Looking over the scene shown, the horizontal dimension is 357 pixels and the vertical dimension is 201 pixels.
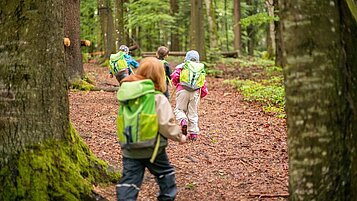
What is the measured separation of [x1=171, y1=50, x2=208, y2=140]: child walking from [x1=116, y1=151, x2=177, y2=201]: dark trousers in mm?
3950

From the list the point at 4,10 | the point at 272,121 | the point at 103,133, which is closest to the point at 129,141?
the point at 4,10

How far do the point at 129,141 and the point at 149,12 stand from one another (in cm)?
2674

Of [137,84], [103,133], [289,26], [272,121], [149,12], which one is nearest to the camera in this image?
[289,26]

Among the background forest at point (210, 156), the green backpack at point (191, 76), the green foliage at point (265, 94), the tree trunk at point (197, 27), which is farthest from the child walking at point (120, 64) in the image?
the tree trunk at point (197, 27)

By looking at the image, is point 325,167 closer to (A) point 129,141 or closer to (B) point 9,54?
(A) point 129,141

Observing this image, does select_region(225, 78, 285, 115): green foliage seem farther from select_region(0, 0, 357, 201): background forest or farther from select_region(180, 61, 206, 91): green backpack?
select_region(0, 0, 357, 201): background forest

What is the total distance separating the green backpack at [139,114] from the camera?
Result: 438 centimetres

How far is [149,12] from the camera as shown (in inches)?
1196

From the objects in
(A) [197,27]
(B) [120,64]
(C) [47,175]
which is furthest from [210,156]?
(A) [197,27]

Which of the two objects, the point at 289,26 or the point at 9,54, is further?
the point at 9,54

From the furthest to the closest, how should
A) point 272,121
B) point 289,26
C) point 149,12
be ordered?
point 149,12, point 272,121, point 289,26

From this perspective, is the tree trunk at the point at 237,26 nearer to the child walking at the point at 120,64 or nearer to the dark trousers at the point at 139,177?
the child walking at the point at 120,64

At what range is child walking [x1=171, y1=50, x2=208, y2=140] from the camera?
8.71 m

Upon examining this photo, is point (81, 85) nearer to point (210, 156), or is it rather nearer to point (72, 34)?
point (72, 34)
